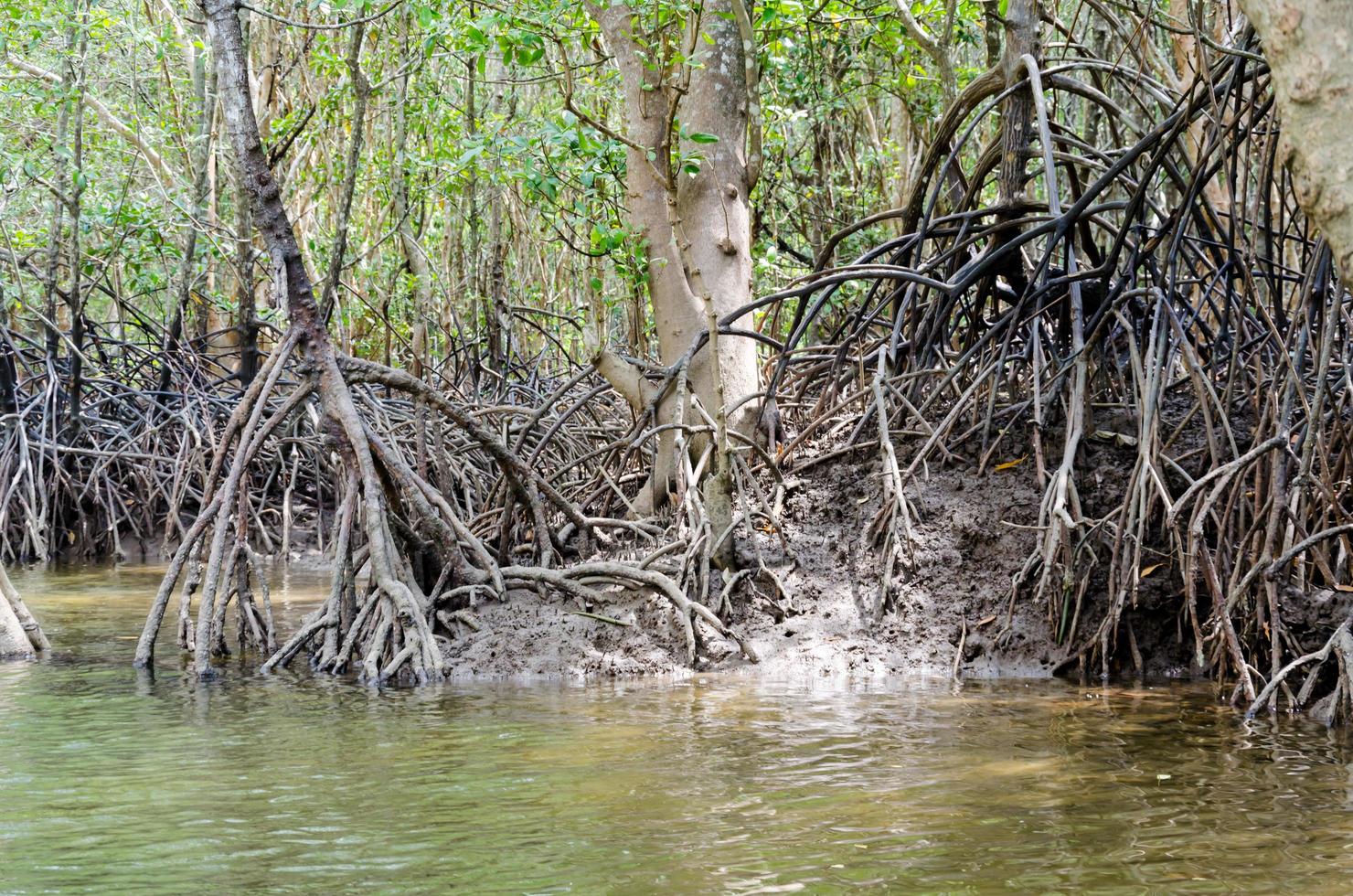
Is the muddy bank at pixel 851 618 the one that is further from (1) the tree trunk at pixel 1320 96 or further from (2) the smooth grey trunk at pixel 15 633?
(1) the tree trunk at pixel 1320 96

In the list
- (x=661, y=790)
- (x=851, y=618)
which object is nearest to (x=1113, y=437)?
(x=851, y=618)

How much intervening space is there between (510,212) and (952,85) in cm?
864

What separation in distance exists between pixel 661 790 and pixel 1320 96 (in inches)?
92.6

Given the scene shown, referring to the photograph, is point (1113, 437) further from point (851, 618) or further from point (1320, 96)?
point (1320, 96)

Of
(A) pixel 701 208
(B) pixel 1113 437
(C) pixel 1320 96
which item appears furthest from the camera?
(A) pixel 701 208

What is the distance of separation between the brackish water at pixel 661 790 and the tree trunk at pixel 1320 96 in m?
1.50

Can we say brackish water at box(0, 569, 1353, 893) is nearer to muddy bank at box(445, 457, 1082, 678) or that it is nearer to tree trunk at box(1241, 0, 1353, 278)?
muddy bank at box(445, 457, 1082, 678)

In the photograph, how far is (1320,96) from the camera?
5.84 feet

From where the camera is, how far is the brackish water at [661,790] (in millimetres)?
2885

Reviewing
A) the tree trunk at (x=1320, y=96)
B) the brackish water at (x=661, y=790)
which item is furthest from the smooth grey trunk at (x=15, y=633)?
the tree trunk at (x=1320, y=96)

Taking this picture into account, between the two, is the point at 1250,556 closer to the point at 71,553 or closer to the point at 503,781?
the point at 503,781

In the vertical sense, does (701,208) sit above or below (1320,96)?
above

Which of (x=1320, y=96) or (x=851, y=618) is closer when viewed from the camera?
(x=1320, y=96)

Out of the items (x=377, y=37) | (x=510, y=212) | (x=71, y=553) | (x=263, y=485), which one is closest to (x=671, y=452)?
(x=263, y=485)
